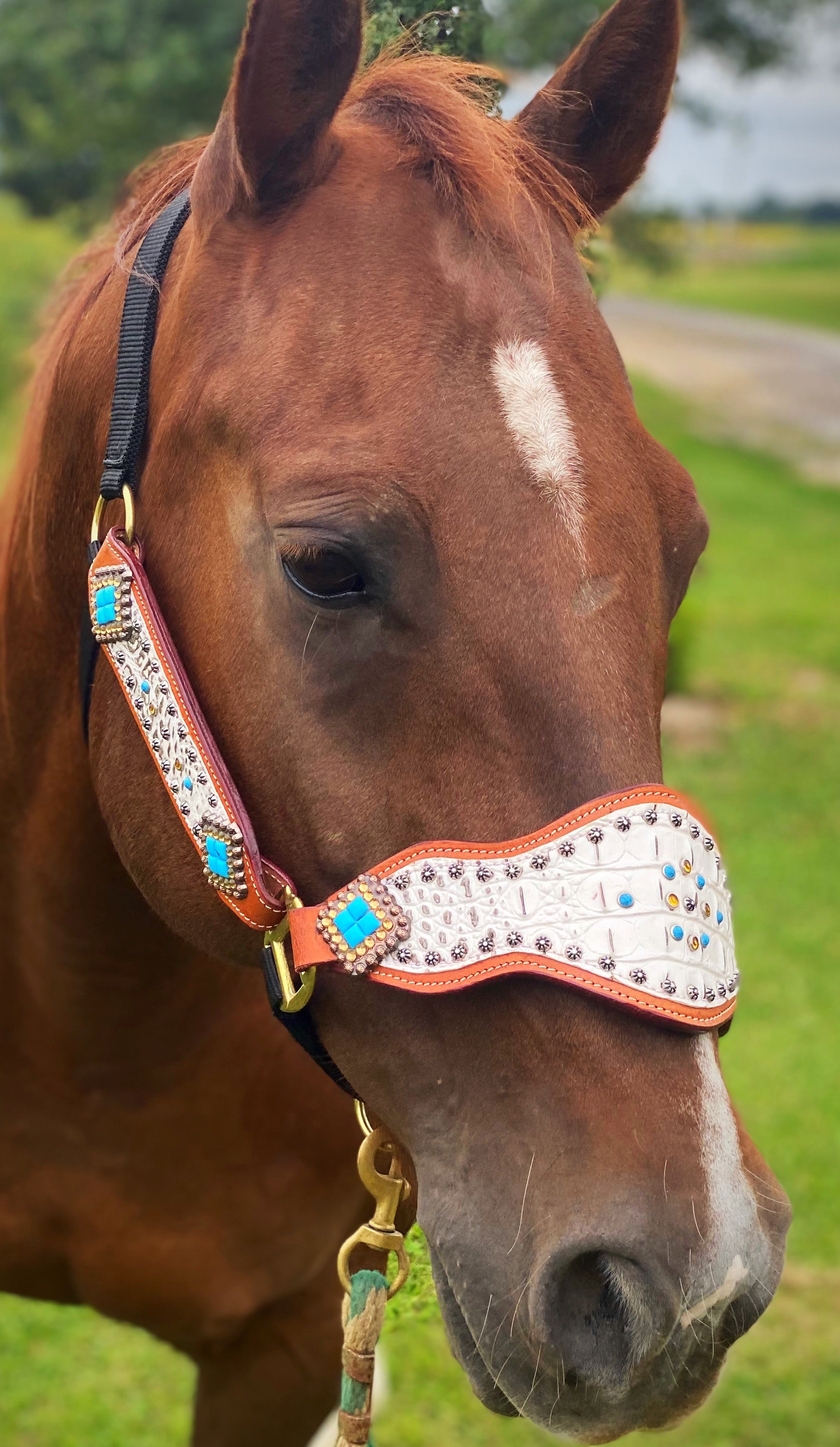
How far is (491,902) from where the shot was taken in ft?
4.75

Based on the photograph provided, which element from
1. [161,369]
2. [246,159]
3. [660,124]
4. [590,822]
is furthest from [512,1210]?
[660,124]

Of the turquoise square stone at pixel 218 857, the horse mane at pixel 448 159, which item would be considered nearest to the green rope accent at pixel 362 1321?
the turquoise square stone at pixel 218 857

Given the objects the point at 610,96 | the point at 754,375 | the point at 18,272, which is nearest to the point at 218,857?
the point at 610,96

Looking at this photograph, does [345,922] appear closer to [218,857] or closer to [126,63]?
[218,857]

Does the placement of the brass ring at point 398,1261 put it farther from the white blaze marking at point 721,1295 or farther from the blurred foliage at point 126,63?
the blurred foliage at point 126,63

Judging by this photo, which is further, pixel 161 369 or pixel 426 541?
pixel 161 369

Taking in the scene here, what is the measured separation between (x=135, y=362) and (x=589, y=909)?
0.97 m

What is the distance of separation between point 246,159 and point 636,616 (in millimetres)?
768

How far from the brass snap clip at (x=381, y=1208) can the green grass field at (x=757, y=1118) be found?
0.47 ft

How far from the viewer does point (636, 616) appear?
155 centimetres

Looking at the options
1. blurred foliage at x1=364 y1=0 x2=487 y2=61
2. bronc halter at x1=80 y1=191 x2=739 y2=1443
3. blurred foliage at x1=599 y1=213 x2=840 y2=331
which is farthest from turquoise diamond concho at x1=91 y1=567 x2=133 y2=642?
blurred foliage at x1=599 y1=213 x2=840 y2=331

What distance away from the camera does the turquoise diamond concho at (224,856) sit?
1.62 meters

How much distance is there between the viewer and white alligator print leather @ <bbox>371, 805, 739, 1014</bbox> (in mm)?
1418

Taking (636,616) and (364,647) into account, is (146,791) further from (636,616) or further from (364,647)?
(636,616)
